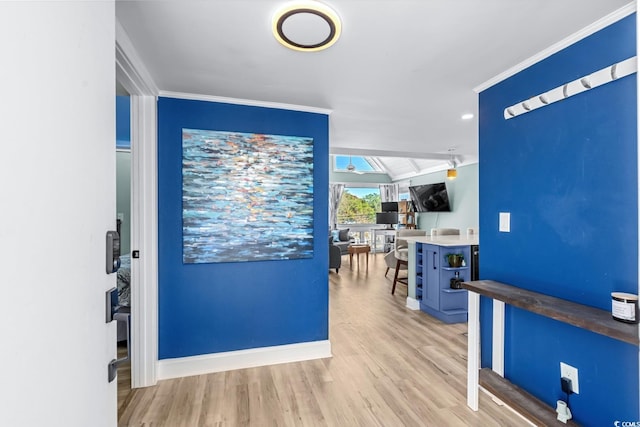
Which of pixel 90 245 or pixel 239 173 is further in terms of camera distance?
pixel 239 173

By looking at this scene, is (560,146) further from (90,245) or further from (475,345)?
(90,245)

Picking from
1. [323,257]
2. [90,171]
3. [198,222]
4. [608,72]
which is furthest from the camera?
[323,257]

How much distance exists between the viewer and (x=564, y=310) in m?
1.48

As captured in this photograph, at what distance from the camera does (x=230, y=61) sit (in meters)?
1.92

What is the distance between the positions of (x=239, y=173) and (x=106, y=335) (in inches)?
68.2

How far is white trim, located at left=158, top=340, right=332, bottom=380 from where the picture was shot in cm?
237

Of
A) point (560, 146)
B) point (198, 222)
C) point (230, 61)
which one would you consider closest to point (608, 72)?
point (560, 146)

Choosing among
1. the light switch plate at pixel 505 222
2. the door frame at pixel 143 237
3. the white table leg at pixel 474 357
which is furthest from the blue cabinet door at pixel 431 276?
the door frame at pixel 143 237

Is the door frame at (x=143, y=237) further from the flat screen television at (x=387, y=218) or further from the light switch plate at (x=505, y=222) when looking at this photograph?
the flat screen television at (x=387, y=218)

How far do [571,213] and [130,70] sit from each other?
2.75 m

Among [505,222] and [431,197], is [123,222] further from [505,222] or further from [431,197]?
[431,197]

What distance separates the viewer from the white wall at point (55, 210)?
0.57 meters

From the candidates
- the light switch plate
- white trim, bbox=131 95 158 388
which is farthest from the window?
white trim, bbox=131 95 158 388

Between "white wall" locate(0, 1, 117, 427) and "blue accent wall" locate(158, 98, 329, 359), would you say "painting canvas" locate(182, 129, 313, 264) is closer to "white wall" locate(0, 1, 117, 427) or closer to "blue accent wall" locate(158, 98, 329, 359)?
"blue accent wall" locate(158, 98, 329, 359)
